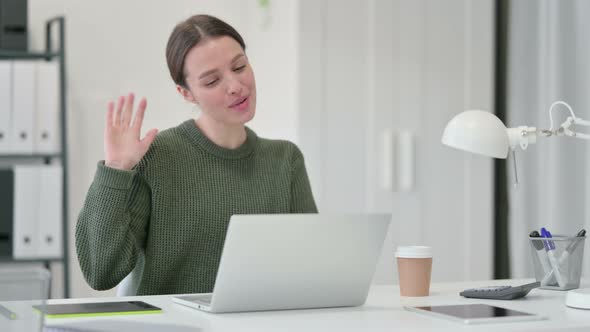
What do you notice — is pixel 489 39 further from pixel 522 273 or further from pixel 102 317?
pixel 102 317

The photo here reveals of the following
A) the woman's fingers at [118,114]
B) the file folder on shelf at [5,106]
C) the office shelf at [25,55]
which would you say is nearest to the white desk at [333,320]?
the woman's fingers at [118,114]

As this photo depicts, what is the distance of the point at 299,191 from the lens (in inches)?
88.6

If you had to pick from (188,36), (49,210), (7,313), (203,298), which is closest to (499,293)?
(203,298)

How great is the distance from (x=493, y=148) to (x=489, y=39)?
1.90 m

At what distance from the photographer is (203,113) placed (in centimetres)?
213

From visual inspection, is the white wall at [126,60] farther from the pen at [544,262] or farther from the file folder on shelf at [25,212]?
the pen at [544,262]

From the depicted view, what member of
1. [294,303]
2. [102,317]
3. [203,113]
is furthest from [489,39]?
[102,317]

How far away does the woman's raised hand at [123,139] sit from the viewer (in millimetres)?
1794

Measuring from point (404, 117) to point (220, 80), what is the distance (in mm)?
1454

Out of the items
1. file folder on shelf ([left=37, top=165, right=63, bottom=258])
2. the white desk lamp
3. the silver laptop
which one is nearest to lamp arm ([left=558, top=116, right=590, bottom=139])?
the white desk lamp

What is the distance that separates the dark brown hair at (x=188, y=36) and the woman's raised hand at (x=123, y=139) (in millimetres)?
263

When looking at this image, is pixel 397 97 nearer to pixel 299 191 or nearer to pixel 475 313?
pixel 299 191

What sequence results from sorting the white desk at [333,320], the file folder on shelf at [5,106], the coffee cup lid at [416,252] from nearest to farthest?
the white desk at [333,320]
the coffee cup lid at [416,252]
the file folder on shelf at [5,106]

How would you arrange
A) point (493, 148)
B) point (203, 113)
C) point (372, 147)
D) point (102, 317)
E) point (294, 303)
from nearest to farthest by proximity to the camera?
1. point (102, 317)
2. point (294, 303)
3. point (493, 148)
4. point (203, 113)
5. point (372, 147)
